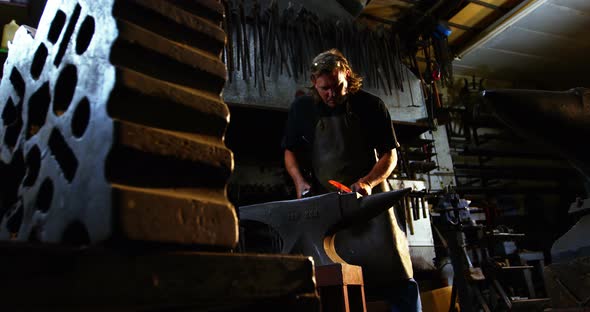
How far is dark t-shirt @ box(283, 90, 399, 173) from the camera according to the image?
2.20 metres

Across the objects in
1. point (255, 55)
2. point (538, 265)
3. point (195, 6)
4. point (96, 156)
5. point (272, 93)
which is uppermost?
point (255, 55)

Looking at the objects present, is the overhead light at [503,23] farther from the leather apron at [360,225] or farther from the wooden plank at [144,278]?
the wooden plank at [144,278]

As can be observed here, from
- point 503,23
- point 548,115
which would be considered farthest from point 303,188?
point 503,23

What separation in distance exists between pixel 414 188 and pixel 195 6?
345 centimetres

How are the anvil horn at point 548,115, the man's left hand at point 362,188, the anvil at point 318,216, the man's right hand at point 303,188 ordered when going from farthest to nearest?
1. the man's right hand at point 303,188
2. the man's left hand at point 362,188
3. the anvil at point 318,216
4. the anvil horn at point 548,115

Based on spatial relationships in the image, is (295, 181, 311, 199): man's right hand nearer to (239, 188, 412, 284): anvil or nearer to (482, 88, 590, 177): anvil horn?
(239, 188, 412, 284): anvil

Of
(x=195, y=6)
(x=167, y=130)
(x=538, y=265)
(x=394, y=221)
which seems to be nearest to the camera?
(x=167, y=130)

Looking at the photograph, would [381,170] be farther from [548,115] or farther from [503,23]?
[503,23]

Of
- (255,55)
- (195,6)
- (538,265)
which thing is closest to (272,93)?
(255,55)

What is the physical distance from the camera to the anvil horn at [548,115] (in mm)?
1373

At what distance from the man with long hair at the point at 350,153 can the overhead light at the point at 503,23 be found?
13.0 feet

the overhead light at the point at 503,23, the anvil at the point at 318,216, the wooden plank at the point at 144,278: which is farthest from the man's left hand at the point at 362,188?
the overhead light at the point at 503,23

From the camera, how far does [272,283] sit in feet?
1.83

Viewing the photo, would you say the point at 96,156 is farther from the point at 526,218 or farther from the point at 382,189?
the point at 526,218
